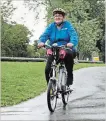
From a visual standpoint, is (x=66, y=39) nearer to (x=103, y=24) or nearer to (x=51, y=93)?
(x=51, y=93)

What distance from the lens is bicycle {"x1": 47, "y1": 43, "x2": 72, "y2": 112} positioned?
845cm


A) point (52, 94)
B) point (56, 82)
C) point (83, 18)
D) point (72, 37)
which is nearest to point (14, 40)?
point (83, 18)

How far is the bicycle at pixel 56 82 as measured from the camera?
8.45m

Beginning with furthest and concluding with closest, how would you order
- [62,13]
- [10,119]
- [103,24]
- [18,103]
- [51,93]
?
[103,24], [18,103], [62,13], [51,93], [10,119]

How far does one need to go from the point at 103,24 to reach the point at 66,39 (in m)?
61.8

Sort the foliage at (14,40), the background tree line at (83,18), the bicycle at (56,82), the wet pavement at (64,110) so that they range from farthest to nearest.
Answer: the foliage at (14,40) → the background tree line at (83,18) → the bicycle at (56,82) → the wet pavement at (64,110)

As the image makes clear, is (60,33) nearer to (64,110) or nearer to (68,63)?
(68,63)

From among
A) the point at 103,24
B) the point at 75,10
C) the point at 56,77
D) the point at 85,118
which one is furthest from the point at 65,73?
the point at 103,24

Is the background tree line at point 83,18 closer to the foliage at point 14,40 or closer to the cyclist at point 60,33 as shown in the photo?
the foliage at point 14,40

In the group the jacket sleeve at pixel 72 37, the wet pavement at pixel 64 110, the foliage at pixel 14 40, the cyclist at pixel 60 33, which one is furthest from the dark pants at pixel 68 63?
the foliage at pixel 14 40

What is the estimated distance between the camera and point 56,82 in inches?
345

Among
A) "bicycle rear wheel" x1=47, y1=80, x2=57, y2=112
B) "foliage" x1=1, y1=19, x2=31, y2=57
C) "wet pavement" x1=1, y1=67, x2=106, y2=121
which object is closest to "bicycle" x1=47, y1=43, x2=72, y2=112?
"bicycle rear wheel" x1=47, y1=80, x2=57, y2=112

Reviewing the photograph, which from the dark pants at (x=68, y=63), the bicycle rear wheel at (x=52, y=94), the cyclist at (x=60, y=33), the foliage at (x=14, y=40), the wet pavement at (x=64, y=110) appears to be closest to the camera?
the wet pavement at (x=64, y=110)

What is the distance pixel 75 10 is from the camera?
196ft
